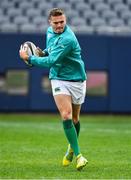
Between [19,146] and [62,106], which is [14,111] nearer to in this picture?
[19,146]

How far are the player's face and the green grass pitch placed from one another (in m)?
1.83

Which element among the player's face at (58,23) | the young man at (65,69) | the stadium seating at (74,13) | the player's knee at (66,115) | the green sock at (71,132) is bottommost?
the stadium seating at (74,13)

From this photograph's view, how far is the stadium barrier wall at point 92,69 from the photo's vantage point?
21500 mm

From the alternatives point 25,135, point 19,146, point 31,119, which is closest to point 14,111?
point 31,119

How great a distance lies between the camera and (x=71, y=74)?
1002 cm

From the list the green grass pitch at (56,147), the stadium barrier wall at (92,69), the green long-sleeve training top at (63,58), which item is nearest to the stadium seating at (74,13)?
the stadium barrier wall at (92,69)

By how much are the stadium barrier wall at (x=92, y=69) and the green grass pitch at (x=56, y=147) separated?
368 millimetres

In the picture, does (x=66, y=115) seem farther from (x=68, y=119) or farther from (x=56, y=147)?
(x=56, y=147)

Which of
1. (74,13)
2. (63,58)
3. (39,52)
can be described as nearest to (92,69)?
(74,13)

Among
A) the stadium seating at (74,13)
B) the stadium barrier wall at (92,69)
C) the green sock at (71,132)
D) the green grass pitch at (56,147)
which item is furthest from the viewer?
the stadium seating at (74,13)

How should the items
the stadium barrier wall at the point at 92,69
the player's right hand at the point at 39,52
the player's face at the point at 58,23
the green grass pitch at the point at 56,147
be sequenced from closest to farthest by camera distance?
the green grass pitch at the point at 56,147 < the player's face at the point at 58,23 < the player's right hand at the point at 39,52 < the stadium barrier wall at the point at 92,69

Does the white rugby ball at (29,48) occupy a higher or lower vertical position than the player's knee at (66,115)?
higher

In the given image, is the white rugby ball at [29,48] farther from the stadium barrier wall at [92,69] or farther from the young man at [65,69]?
the stadium barrier wall at [92,69]

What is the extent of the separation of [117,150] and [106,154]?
2.12ft
